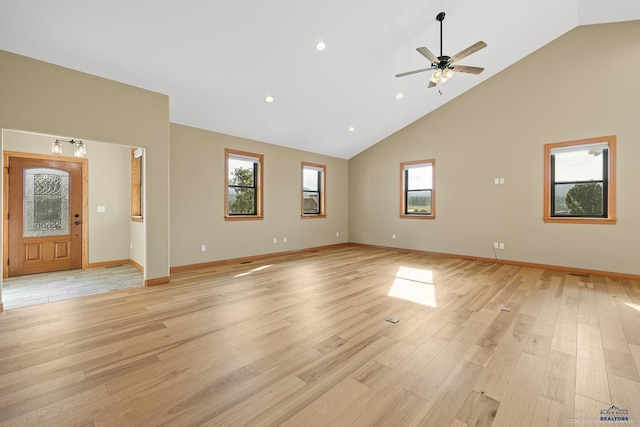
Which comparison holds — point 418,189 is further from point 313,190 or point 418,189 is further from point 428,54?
point 428,54

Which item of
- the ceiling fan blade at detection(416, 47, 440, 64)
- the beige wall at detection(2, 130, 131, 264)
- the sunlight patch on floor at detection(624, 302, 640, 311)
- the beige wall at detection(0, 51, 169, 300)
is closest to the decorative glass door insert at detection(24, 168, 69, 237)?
the beige wall at detection(2, 130, 131, 264)

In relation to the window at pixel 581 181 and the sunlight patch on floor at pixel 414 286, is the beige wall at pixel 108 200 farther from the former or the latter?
the window at pixel 581 181

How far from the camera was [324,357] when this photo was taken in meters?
2.09

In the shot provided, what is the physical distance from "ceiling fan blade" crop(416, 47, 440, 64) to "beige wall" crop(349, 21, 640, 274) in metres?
2.34

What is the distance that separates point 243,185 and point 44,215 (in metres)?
3.57

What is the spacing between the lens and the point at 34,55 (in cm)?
311

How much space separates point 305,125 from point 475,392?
542 centimetres

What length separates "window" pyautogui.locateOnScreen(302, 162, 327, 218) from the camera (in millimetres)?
7418

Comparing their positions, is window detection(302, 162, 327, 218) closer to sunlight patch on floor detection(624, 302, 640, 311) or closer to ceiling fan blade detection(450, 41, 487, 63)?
ceiling fan blade detection(450, 41, 487, 63)

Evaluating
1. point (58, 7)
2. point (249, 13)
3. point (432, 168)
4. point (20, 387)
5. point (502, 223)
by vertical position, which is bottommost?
point (20, 387)

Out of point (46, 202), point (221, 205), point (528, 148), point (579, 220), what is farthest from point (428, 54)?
point (46, 202)

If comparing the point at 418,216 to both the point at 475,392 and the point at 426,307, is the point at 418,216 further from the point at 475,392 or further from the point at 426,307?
the point at 475,392

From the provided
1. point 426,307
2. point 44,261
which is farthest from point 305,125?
point 44,261

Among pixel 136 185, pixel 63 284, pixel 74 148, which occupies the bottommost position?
pixel 63 284
